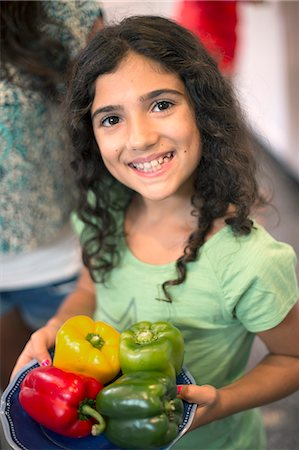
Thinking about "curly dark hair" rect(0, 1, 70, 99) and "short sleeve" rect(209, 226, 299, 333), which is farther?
"curly dark hair" rect(0, 1, 70, 99)

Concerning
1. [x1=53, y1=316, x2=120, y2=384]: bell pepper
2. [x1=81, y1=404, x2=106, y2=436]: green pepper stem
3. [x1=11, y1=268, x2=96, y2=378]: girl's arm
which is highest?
[x1=81, y1=404, x2=106, y2=436]: green pepper stem

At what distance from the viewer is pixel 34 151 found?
1182 mm

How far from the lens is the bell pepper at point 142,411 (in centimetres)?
69

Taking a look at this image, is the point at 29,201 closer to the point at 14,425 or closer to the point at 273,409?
the point at 14,425

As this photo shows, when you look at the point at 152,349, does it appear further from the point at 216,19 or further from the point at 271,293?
the point at 216,19

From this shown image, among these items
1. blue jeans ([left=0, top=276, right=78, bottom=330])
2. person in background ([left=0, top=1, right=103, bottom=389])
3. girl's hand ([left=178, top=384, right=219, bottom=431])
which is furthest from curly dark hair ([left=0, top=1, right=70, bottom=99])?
girl's hand ([left=178, top=384, right=219, bottom=431])

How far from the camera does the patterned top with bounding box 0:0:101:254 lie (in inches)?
44.5

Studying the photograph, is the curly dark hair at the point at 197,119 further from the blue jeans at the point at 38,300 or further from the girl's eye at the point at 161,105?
the blue jeans at the point at 38,300

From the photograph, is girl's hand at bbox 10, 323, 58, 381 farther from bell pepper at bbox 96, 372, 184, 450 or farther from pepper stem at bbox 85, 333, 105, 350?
bell pepper at bbox 96, 372, 184, 450

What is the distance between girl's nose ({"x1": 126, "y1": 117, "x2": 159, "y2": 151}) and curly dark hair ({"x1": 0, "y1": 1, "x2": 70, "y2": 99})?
0.35 m

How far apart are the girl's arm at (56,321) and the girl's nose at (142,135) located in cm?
37

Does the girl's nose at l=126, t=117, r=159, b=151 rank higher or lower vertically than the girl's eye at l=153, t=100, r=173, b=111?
lower

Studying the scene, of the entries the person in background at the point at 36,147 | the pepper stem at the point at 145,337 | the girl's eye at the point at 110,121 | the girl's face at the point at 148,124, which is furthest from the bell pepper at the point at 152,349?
the person in background at the point at 36,147

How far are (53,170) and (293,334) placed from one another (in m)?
0.64
